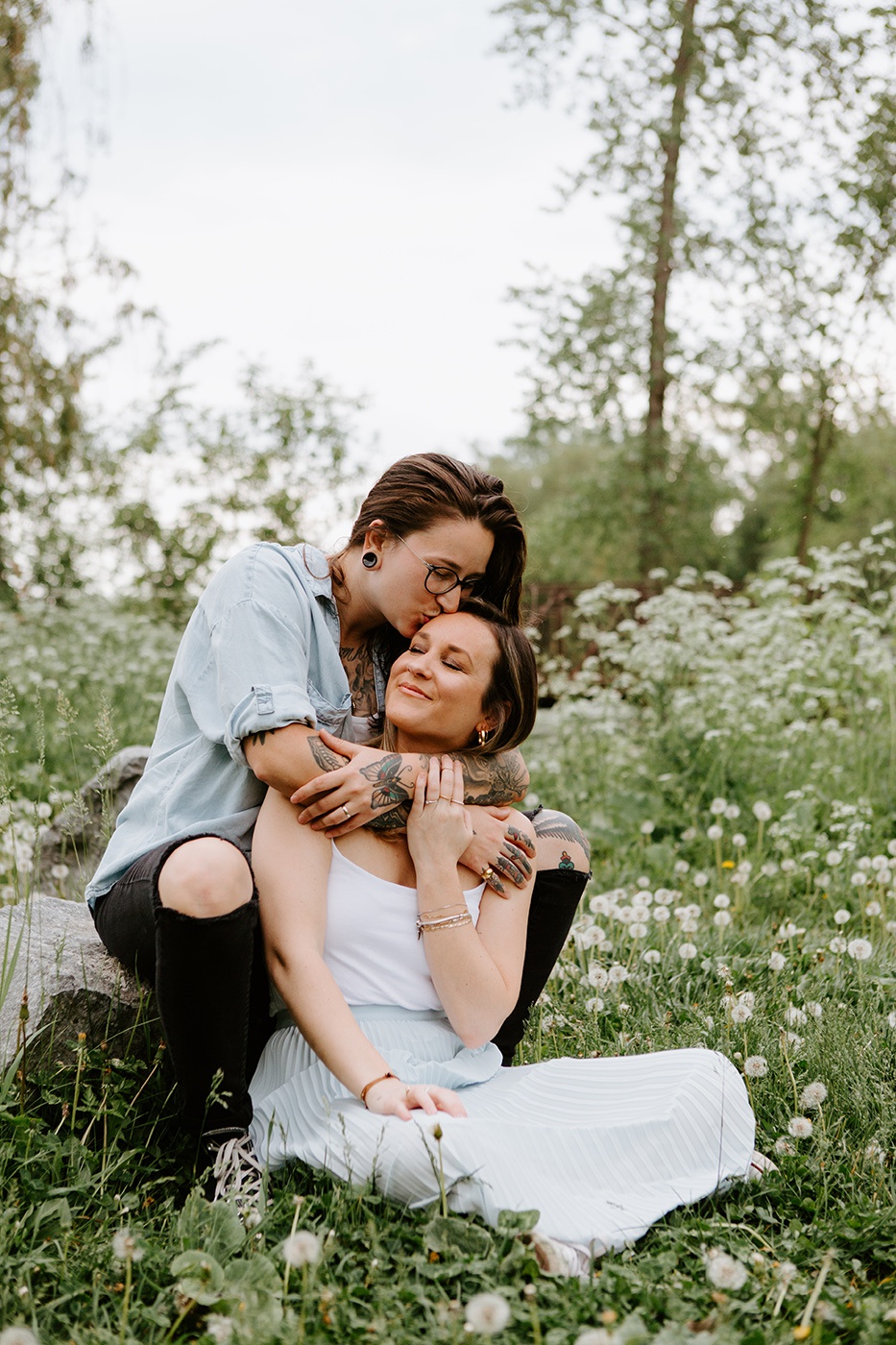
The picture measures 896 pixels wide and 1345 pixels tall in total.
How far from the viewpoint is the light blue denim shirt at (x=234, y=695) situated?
2416 millimetres

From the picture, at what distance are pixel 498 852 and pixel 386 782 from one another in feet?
1.01

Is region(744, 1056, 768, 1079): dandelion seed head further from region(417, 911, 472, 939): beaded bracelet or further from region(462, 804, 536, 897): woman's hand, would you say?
region(417, 911, 472, 939): beaded bracelet

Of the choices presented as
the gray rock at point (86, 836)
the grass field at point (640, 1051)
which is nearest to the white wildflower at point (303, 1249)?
the grass field at point (640, 1051)

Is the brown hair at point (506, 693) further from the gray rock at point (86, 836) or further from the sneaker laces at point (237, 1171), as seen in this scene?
the gray rock at point (86, 836)

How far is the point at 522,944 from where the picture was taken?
2.53m

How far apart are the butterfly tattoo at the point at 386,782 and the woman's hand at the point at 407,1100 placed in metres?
0.55

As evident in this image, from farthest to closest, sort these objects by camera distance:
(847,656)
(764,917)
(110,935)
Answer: (847,656) → (764,917) → (110,935)

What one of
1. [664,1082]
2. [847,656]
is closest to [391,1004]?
[664,1082]

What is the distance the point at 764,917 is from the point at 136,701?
3.91 metres

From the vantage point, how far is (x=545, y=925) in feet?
8.97

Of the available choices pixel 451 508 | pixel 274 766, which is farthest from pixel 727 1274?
pixel 451 508

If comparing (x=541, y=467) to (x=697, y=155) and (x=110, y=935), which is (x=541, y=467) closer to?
(x=697, y=155)

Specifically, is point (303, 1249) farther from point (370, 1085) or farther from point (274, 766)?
point (274, 766)

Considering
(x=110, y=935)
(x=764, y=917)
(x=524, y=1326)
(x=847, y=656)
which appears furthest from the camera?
(x=847, y=656)
